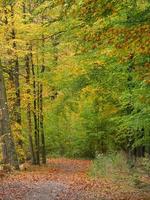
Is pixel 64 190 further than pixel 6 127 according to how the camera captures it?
No

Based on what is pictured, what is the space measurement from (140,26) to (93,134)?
2826 cm

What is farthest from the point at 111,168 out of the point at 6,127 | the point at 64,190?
the point at 64,190

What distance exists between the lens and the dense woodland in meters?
9.73

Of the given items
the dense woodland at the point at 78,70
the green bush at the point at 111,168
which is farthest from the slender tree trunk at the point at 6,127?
the green bush at the point at 111,168

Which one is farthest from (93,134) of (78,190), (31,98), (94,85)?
(78,190)

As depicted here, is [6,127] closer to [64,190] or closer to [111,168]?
[111,168]

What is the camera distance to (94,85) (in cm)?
2256

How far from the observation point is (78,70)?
78.6 feet

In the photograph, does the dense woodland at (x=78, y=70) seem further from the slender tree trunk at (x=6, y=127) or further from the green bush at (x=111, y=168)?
the green bush at (x=111, y=168)

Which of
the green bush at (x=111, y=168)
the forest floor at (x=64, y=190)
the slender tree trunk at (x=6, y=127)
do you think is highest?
the slender tree trunk at (x=6, y=127)

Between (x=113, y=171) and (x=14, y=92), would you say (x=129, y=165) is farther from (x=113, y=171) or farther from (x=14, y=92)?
(x=14, y=92)

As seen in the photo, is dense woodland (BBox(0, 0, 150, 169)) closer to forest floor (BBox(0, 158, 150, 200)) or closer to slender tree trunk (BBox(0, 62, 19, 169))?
slender tree trunk (BBox(0, 62, 19, 169))

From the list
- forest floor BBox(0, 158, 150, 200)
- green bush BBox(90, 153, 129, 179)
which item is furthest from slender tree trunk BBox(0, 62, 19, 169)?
forest floor BBox(0, 158, 150, 200)

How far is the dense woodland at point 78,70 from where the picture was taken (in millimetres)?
9727
